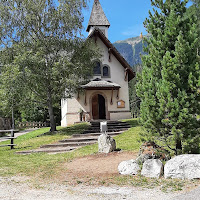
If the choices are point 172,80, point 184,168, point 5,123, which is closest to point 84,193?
point 184,168

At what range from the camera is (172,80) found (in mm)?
6824

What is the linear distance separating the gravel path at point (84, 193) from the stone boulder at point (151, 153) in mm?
1731

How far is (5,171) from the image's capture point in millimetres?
8289

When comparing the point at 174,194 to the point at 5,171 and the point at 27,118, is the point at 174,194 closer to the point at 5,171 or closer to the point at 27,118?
the point at 5,171

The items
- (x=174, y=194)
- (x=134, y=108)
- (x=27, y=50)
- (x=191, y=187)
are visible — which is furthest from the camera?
(x=134, y=108)

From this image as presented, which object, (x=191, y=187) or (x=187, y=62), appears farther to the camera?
(x=187, y=62)

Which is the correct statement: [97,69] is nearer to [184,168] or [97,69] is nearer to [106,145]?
[106,145]

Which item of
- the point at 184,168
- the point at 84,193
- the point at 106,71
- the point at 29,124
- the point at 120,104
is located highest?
the point at 106,71

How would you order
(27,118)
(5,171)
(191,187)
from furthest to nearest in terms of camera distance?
1. (27,118)
2. (5,171)
3. (191,187)

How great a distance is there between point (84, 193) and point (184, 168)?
2.52 metres

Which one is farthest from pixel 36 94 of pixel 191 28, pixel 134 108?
pixel 134 108

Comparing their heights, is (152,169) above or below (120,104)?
below

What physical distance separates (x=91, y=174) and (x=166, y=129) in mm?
2500

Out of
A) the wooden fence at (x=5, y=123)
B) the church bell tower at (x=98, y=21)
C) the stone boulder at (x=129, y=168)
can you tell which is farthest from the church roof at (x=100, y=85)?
the stone boulder at (x=129, y=168)
